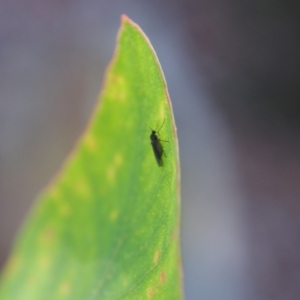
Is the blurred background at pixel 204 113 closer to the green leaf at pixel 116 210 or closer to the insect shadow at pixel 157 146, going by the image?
the green leaf at pixel 116 210

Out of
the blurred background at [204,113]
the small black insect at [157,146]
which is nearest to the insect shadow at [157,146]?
the small black insect at [157,146]

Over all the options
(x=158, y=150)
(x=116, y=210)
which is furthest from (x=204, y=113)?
(x=158, y=150)

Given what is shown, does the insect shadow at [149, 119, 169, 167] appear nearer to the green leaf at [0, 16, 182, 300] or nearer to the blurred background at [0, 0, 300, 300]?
the green leaf at [0, 16, 182, 300]

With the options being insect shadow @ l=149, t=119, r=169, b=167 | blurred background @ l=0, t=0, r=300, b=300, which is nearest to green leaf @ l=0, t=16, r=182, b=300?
insect shadow @ l=149, t=119, r=169, b=167

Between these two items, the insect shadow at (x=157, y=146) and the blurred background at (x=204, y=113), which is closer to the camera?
the insect shadow at (x=157, y=146)

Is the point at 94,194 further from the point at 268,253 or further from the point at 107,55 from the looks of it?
the point at 107,55

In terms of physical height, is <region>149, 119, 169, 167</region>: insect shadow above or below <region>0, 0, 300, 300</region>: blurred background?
below

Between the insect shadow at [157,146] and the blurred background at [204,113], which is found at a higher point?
the blurred background at [204,113]

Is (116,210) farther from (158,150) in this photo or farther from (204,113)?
(204,113)
